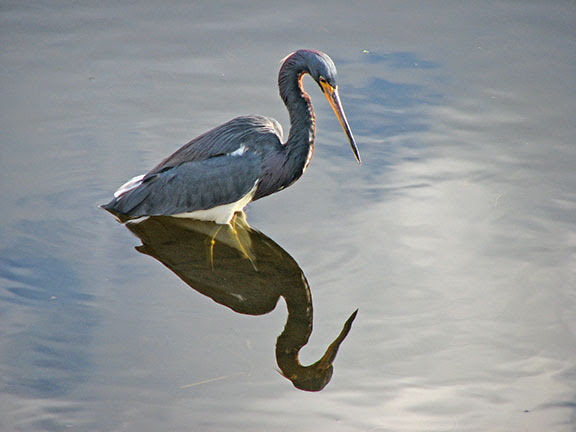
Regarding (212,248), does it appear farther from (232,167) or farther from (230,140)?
(230,140)

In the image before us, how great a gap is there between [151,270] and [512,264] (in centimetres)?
270

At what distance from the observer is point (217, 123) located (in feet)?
23.3

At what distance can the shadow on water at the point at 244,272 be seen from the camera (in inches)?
185

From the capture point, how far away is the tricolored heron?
5.78 meters

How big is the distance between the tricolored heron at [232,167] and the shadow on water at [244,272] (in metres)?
0.17

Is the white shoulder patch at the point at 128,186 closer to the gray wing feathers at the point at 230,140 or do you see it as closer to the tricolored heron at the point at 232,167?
the tricolored heron at the point at 232,167

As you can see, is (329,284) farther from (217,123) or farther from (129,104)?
(129,104)

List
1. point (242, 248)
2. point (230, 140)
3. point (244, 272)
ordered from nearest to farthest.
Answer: point (244, 272)
point (242, 248)
point (230, 140)

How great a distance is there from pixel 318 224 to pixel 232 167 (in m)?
0.82

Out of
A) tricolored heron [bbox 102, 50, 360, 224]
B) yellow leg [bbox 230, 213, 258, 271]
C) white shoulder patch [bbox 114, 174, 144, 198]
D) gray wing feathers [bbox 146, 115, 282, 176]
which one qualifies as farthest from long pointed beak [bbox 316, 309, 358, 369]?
white shoulder patch [bbox 114, 174, 144, 198]

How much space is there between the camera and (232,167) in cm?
580

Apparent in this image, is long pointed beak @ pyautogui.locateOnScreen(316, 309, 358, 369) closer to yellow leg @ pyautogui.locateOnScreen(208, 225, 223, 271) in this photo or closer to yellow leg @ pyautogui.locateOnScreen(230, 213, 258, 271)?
yellow leg @ pyautogui.locateOnScreen(230, 213, 258, 271)

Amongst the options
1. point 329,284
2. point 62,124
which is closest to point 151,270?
point 329,284

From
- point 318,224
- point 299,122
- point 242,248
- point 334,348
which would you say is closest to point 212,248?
point 242,248
